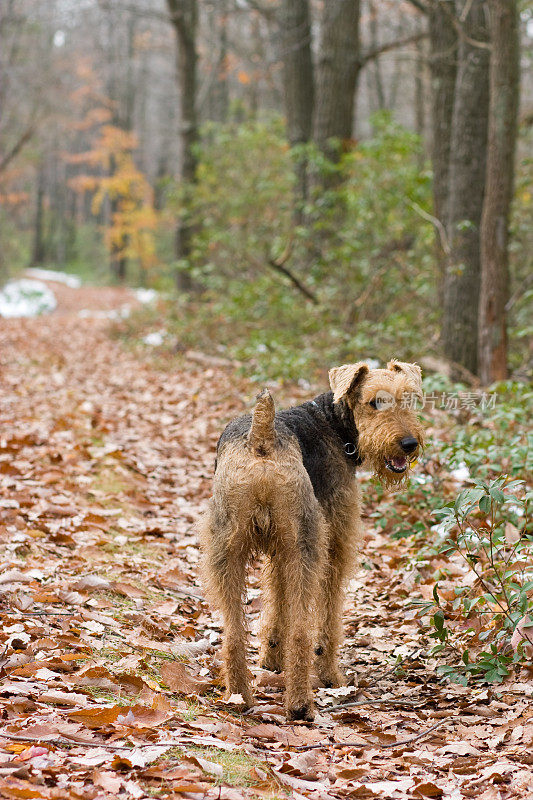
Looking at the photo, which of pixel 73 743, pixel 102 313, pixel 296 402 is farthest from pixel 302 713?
pixel 102 313

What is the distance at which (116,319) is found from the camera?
21.8 metres

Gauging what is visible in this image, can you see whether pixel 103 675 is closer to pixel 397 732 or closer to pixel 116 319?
pixel 397 732

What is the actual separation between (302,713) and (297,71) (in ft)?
47.7

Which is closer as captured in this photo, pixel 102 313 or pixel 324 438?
pixel 324 438

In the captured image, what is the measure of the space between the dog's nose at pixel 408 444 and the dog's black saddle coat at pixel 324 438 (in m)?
0.40

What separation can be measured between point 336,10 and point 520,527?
11.9 m

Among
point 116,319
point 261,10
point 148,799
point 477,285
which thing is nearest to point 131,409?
point 477,285

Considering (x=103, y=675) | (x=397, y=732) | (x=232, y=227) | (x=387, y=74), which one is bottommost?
(x=397, y=732)

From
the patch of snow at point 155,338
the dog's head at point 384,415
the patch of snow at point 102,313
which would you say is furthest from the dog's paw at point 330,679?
the patch of snow at point 102,313

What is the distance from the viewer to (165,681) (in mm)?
3609

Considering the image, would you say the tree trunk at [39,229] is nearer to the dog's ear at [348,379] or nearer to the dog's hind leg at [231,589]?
the dog's ear at [348,379]

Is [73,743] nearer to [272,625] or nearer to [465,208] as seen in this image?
[272,625]

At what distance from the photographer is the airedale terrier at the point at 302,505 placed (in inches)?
141

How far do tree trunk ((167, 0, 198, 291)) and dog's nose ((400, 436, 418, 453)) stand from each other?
14.6m
